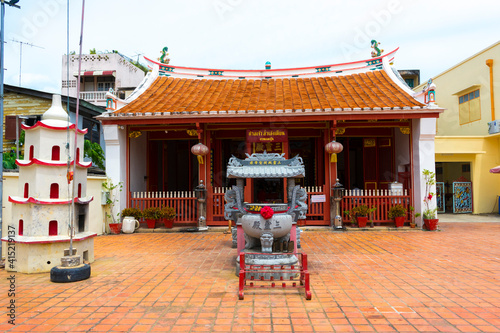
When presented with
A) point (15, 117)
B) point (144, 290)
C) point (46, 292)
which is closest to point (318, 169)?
point (144, 290)

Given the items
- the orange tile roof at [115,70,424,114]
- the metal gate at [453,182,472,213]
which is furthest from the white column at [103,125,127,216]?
the metal gate at [453,182,472,213]

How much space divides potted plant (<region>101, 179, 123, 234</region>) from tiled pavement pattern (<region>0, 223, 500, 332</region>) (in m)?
2.49

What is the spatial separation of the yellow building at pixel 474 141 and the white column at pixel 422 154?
4317 mm

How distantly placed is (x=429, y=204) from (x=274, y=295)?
709 centimetres

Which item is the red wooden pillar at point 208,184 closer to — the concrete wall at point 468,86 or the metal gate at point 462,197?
the metal gate at point 462,197

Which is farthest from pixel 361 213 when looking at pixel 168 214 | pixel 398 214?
pixel 168 214

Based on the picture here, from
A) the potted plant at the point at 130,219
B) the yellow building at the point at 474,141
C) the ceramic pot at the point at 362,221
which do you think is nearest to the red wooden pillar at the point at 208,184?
the potted plant at the point at 130,219

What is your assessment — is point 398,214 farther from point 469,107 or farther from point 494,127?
point 469,107

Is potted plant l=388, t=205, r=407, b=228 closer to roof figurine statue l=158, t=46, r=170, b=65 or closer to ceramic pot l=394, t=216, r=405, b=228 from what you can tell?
ceramic pot l=394, t=216, r=405, b=228

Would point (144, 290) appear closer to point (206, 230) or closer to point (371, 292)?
point (371, 292)

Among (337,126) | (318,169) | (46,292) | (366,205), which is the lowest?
(46,292)

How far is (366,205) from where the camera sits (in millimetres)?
9727

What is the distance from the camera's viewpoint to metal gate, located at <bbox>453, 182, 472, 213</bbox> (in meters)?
13.5

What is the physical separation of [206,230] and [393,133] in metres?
7.38
